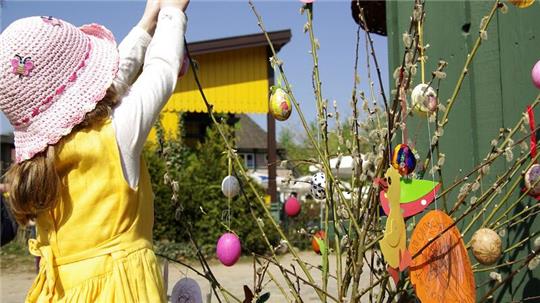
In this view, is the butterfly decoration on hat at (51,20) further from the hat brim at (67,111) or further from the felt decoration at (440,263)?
the felt decoration at (440,263)

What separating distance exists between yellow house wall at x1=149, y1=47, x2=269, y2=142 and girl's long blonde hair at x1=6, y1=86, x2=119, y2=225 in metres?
10.9

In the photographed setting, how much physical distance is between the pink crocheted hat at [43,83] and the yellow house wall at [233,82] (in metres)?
10.9

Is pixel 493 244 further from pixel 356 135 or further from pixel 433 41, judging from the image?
pixel 433 41

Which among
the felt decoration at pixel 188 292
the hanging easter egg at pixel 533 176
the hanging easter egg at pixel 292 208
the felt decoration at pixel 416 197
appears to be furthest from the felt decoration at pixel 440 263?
the hanging easter egg at pixel 292 208

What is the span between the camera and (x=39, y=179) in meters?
1.34

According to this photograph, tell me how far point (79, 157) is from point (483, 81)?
1352 millimetres

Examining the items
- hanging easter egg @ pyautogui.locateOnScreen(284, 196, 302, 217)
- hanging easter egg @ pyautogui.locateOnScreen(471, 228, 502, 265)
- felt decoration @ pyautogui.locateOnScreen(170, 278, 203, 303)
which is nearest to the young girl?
felt decoration @ pyautogui.locateOnScreen(170, 278, 203, 303)

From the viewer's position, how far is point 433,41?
218 centimetres

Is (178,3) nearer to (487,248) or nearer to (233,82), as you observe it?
(487,248)

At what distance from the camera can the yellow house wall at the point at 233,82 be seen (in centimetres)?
1248

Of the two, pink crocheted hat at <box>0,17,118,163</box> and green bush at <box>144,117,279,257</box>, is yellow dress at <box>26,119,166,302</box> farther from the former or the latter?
green bush at <box>144,117,279,257</box>

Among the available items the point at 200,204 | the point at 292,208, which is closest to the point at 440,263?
the point at 292,208

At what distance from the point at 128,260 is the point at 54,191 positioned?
8.6 inches

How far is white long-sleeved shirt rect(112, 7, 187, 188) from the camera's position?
1.39 meters
